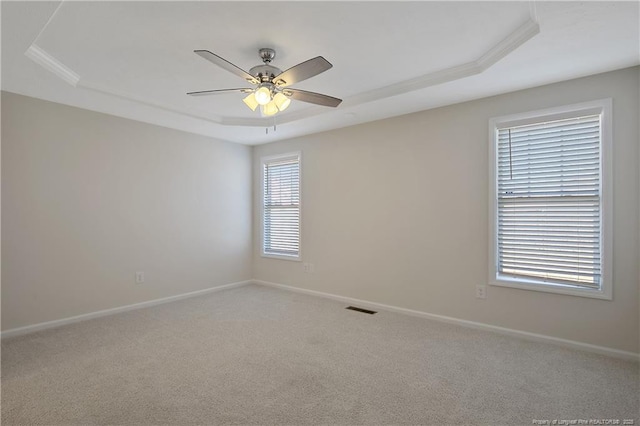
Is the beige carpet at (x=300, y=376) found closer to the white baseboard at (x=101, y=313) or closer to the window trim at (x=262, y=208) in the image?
the white baseboard at (x=101, y=313)

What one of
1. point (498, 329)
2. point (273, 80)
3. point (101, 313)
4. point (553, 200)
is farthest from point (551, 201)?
point (101, 313)

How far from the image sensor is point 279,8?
204cm

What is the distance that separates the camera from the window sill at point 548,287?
9.14 feet

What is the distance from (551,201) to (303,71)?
99.2 inches

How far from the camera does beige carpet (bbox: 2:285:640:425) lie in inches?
78.7

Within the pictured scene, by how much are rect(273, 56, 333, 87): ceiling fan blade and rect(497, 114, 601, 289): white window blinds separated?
7.12 ft

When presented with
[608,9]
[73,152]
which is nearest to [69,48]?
[73,152]

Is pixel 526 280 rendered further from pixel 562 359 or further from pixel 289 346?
pixel 289 346

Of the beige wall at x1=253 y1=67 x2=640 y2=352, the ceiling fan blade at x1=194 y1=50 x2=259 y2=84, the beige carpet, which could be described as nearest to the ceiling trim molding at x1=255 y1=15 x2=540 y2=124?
the beige wall at x1=253 y1=67 x2=640 y2=352

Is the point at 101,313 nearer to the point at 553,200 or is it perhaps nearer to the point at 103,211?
the point at 103,211

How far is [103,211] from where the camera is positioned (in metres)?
3.85

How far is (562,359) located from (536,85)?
2.39 m

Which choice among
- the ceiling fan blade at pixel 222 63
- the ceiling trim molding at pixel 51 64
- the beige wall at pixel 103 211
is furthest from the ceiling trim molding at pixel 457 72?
the ceiling trim molding at pixel 51 64

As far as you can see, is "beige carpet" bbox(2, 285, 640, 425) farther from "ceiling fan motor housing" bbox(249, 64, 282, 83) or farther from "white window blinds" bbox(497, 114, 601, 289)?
"ceiling fan motor housing" bbox(249, 64, 282, 83)
